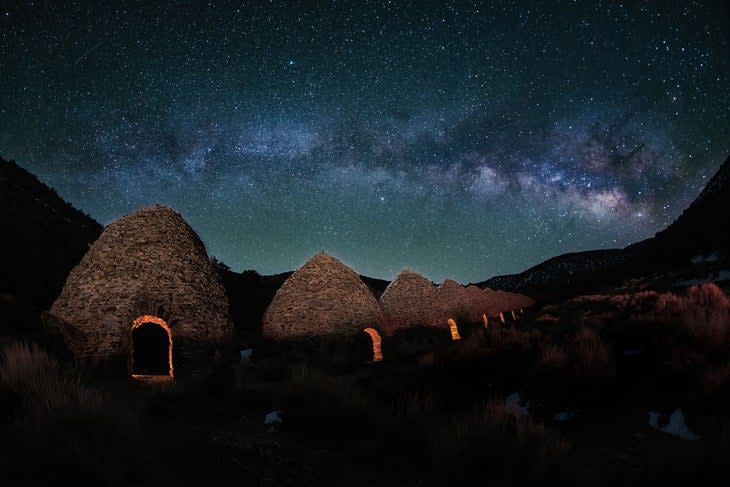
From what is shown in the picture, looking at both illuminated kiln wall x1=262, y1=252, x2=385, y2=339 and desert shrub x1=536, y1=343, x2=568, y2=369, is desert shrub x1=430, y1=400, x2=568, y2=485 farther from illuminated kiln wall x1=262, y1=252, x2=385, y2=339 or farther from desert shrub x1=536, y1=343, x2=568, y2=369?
illuminated kiln wall x1=262, y1=252, x2=385, y2=339

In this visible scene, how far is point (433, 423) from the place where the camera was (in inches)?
212

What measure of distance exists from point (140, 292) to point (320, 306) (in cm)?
623

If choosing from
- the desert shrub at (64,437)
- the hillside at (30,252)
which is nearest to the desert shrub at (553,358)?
the desert shrub at (64,437)

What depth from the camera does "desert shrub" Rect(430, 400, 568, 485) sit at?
3.74m

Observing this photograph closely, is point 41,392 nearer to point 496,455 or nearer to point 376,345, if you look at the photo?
point 496,455

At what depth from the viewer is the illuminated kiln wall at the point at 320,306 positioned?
52.5 feet

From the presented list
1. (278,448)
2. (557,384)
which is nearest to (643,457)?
(557,384)

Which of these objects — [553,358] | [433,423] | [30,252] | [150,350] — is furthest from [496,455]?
[30,252]

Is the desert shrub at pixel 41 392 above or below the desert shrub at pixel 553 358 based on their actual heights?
above

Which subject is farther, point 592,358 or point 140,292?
point 140,292

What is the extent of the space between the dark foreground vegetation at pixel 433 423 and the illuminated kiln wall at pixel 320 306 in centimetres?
845

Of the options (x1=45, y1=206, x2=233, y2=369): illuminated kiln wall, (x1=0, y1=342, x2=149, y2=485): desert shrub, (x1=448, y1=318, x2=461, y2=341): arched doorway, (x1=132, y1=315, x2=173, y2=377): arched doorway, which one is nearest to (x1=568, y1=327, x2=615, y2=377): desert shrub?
(x1=0, y1=342, x2=149, y2=485): desert shrub

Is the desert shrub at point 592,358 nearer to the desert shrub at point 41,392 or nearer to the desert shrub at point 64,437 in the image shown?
the desert shrub at point 64,437

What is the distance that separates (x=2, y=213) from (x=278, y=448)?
22.0m
